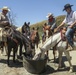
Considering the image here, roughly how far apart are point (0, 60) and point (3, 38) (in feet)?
6.46

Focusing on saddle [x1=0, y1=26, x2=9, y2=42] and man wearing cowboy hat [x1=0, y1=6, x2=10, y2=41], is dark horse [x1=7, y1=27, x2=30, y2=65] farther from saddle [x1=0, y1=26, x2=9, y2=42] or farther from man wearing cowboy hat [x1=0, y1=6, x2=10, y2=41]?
man wearing cowboy hat [x1=0, y1=6, x2=10, y2=41]

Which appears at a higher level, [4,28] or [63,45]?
[4,28]

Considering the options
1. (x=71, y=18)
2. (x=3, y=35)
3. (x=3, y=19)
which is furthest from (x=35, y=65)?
(x=3, y=19)

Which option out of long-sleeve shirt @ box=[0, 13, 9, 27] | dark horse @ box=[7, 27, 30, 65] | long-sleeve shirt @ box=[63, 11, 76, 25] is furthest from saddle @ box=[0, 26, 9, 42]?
long-sleeve shirt @ box=[63, 11, 76, 25]

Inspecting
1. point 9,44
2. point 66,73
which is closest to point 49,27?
point 9,44

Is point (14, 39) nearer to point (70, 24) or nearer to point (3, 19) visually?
point (3, 19)

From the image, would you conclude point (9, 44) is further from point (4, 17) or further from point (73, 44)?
point (73, 44)

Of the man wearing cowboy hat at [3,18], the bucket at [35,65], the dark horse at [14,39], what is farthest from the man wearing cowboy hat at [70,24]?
the man wearing cowboy hat at [3,18]

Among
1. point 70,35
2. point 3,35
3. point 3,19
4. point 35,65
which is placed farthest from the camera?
point 3,19

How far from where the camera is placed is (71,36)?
31.5ft

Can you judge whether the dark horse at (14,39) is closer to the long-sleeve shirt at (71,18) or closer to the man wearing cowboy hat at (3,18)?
the man wearing cowboy hat at (3,18)

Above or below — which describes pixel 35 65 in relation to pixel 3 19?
below

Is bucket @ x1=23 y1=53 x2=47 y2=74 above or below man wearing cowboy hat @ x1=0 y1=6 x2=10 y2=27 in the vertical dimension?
below

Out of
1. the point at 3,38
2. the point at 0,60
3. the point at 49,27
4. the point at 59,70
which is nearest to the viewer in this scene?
the point at 59,70
